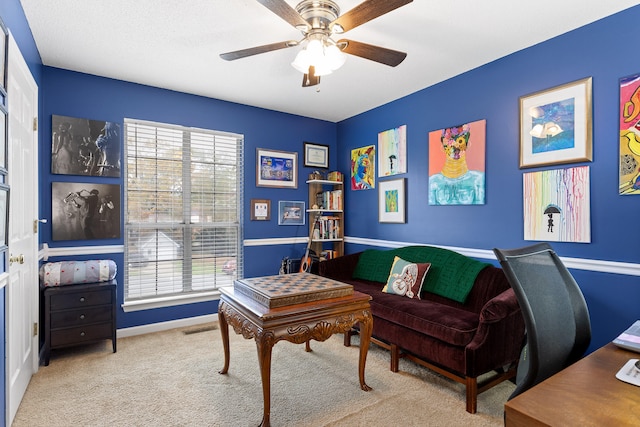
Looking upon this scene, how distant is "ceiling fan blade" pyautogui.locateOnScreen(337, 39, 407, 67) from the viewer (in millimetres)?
2129

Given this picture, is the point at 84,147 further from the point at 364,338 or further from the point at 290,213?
the point at 364,338

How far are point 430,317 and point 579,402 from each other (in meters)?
1.68

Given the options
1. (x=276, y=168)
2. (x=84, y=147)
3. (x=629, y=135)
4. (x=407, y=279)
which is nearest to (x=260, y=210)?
(x=276, y=168)

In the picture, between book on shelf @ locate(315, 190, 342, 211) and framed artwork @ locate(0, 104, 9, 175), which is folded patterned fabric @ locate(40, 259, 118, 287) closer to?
framed artwork @ locate(0, 104, 9, 175)

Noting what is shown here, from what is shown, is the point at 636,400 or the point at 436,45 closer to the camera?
the point at 636,400

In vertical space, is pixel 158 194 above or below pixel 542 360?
above

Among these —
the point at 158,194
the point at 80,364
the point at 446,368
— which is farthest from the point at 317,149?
the point at 80,364

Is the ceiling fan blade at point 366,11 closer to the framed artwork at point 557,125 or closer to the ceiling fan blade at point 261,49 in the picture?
the ceiling fan blade at point 261,49

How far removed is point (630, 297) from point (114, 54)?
14.2ft

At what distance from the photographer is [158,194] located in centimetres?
365

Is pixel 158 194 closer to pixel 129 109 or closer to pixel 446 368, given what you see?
pixel 129 109

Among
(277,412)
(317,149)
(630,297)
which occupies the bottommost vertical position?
(277,412)

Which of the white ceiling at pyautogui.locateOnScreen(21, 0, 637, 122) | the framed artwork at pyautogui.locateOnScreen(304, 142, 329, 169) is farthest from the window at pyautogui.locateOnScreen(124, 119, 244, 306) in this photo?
the framed artwork at pyautogui.locateOnScreen(304, 142, 329, 169)

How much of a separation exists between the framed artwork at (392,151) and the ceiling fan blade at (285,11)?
2.14 meters
